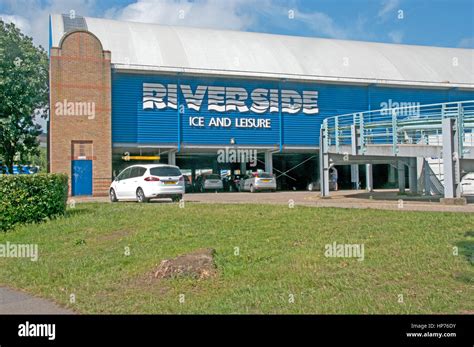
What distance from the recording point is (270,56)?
117 feet

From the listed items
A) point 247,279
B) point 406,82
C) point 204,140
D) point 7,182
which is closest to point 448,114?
point 247,279

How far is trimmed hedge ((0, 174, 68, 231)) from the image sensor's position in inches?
514

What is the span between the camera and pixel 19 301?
7.09 metres

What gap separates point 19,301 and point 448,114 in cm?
1450

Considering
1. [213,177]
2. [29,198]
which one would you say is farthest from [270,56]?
[29,198]

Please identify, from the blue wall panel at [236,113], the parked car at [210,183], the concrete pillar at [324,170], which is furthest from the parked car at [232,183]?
the concrete pillar at [324,170]

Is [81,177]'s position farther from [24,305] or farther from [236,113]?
[24,305]

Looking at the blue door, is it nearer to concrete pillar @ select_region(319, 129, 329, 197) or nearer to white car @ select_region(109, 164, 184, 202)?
white car @ select_region(109, 164, 184, 202)

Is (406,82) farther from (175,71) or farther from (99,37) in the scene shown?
(99,37)

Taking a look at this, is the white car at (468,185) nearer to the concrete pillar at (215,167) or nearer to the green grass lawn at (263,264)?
the green grass lawn at (263,264)

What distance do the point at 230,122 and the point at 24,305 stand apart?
89.5 feet

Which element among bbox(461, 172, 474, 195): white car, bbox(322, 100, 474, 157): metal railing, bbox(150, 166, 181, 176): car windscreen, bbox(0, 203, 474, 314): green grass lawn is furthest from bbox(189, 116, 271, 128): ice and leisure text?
bbox(0, 203, 474, 314): green grass lawn

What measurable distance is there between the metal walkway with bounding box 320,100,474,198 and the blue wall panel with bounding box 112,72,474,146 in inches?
412

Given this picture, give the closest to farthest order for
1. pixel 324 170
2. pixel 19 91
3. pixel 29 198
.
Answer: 1. pixel 29 198
2. pixel 324 170
3. pixel 19 91
